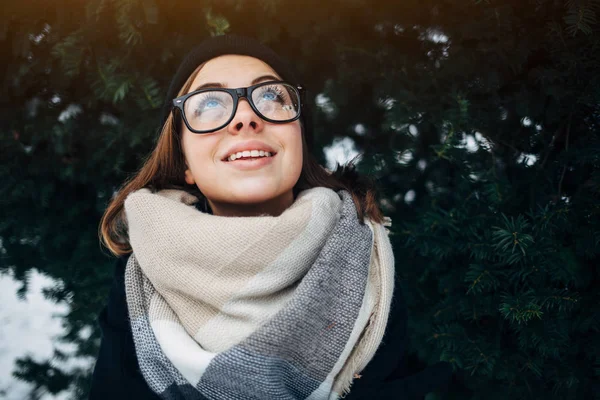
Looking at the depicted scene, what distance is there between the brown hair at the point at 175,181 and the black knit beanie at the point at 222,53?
0.02 metres

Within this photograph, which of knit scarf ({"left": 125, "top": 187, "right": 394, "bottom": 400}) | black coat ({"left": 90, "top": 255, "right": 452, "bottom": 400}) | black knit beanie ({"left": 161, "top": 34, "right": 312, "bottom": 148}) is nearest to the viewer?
knit scarf ({"left": 125, "top": 187, "right": 394, "bottom": 400})

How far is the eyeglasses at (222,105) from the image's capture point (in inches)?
44.0

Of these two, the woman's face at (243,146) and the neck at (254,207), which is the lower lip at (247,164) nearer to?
the woman's face at (243,146)

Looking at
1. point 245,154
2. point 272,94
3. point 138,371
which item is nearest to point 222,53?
point 272,94

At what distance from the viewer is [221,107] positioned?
112cm

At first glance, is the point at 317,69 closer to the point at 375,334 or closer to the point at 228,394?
the point at 375,334

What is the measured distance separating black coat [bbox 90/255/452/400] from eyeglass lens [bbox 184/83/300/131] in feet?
Result: 1.58

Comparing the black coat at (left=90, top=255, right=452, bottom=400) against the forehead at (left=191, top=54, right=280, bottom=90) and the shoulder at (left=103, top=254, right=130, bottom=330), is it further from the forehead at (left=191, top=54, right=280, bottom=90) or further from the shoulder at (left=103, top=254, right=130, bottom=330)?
the forehead at (left=191, top=54, right=280, bottom=90)

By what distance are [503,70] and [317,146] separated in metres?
0.62

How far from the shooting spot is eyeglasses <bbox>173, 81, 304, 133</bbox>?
112 cm

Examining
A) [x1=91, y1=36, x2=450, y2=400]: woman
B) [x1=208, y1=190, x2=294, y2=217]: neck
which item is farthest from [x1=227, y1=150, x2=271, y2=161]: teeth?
[x1=208, y1=190, x2=294, y2=217]: neck

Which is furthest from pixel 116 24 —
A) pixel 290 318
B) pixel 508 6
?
pixel 508 6

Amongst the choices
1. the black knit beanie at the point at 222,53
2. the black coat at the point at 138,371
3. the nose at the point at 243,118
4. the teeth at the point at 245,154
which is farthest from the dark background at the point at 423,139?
the teeth at the point at 245,154

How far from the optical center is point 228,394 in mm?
974
